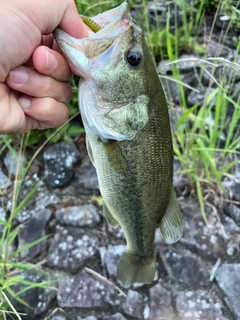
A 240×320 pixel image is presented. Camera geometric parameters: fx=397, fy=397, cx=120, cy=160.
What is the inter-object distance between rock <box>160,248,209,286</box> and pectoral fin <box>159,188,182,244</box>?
0.81 metres

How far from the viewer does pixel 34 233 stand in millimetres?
2406

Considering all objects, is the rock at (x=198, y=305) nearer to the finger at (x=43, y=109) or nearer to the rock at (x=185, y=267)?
the rock at (x=185, y=267)

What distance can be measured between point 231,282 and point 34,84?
153 centimetres

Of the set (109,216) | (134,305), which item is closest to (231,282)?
(134,305)

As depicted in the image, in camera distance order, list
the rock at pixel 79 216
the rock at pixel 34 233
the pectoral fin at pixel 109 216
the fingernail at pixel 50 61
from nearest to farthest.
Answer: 1. the fingernail at pixel 50 61
2. the pectoral fin at pixel 109 216
3. the rock at pixel 34 233
4. the rock at pixel 79 216

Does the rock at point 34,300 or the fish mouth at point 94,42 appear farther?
the rock at point 34,300

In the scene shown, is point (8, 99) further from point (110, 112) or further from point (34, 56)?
point (110, 112)

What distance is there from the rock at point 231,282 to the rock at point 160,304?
0.30 meters

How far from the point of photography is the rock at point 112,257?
226 cm

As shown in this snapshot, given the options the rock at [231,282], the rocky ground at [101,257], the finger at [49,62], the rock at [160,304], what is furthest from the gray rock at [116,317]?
the finger at [49,62]

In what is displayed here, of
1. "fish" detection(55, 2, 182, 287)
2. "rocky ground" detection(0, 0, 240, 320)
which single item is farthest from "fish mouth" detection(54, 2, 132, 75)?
"rocky ground" detection(0, 0, 240, 320)

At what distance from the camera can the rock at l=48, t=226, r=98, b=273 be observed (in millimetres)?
2312

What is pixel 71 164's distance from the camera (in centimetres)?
269

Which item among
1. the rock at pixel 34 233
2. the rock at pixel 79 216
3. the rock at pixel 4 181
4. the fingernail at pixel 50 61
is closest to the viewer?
the fingernail at pixel 50 61
